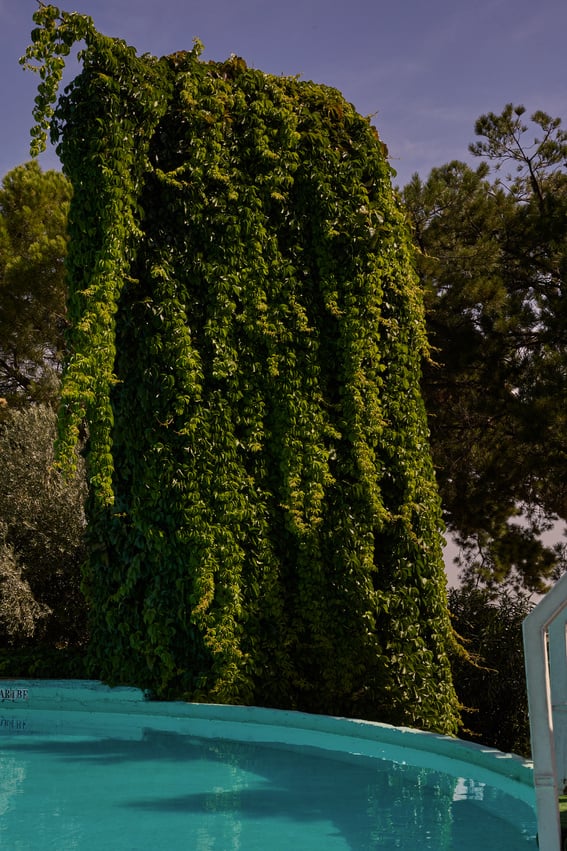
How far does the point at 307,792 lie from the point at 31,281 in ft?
43.3

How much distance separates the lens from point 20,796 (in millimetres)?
5516

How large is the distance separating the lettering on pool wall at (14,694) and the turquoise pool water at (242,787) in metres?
0.58

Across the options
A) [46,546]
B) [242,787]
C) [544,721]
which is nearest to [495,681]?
[242,787]

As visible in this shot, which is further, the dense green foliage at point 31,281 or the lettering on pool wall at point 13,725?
the dense green foliage at point 31,281

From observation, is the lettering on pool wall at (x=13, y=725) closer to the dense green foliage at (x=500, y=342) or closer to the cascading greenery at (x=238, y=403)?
the cascading greenery at (x=238, y=403)

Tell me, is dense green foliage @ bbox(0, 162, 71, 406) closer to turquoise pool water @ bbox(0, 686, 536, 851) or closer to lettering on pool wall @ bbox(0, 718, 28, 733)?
lettering on pool wall @ bbox(0, 718, 28, 733)

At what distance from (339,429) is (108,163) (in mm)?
3181

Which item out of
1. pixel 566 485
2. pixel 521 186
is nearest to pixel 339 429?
pixel 566 485

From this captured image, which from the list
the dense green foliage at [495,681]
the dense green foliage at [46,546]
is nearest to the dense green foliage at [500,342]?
the dense green foliage at [495,681]

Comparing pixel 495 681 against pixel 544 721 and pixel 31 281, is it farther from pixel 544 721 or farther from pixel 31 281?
pixel 31 281

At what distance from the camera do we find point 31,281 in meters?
17.0

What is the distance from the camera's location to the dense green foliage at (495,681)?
9.88 meters

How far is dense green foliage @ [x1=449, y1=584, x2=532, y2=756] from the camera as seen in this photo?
9.88 metres

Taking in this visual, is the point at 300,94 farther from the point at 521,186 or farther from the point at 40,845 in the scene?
the point at 40,845
